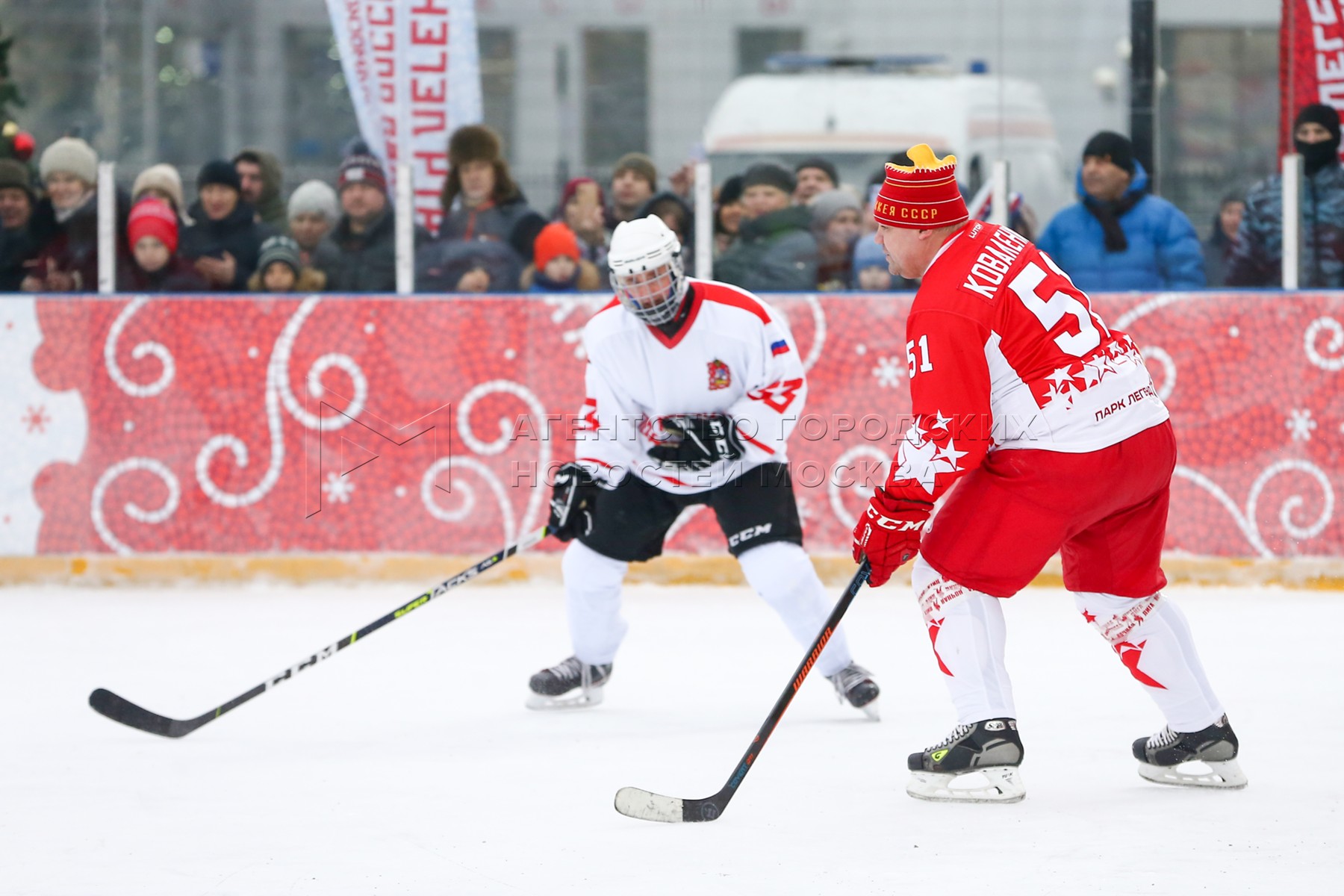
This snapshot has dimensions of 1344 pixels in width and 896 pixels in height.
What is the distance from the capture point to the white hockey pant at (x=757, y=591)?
11.7 ft

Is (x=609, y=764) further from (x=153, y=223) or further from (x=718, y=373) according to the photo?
(x=153, y=223)

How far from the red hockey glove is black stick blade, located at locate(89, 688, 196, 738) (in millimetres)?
1551

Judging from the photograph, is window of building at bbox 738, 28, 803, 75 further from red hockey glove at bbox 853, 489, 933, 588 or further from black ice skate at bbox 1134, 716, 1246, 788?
black ice skate at bbox 1134, 716, 1246, 788

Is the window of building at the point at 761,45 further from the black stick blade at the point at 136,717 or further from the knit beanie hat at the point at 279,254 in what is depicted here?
the black stick blade at the point at 136,717

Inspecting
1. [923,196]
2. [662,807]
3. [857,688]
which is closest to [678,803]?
[662,807]

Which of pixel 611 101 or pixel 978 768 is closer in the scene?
pixel 978 768

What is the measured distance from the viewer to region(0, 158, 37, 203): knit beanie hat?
5.63 m

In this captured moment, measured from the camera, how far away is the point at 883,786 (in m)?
2.98

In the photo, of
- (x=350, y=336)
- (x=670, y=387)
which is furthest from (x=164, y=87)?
(x=670, y=387)

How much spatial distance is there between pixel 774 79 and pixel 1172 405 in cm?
179

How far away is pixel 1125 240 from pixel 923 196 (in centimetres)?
279

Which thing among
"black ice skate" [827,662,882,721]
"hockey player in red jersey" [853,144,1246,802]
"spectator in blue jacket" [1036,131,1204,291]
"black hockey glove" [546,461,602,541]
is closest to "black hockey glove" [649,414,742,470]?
"black hockey glove" [546,461,602,541]

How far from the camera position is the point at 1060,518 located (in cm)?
278

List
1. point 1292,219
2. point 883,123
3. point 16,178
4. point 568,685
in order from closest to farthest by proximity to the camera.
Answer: point 568,685 < point 1292,219 < point 883,123 < point 16,178
